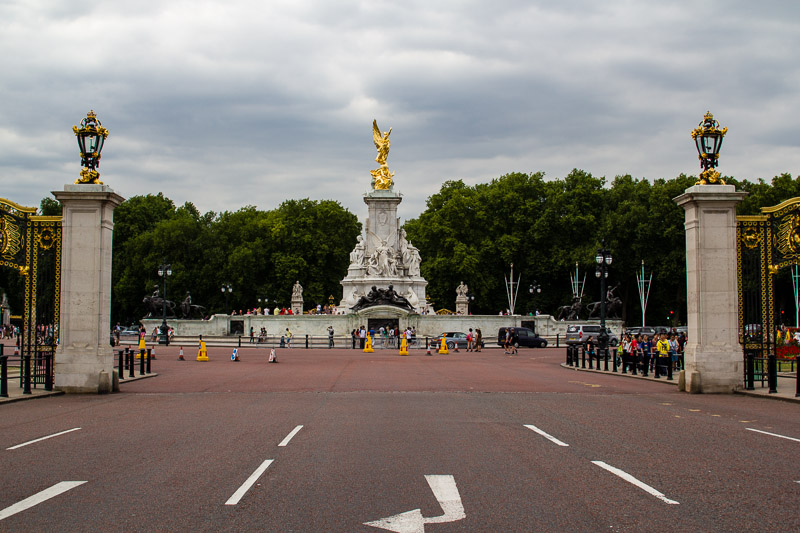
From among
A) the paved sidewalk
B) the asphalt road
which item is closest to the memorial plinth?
the paved sidewalk

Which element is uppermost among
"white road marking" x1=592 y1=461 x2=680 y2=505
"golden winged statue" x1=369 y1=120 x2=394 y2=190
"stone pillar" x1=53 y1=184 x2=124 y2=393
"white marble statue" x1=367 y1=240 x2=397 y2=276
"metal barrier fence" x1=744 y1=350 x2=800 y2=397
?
"golden winged statue" x1=369 y1=120 x2=394 y2=190

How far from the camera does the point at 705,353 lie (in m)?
19.6

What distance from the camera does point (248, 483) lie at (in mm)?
8297

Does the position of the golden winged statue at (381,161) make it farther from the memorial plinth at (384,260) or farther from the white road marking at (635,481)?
the white road marking at (635,481)

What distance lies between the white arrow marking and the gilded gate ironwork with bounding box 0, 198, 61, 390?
14584 mm

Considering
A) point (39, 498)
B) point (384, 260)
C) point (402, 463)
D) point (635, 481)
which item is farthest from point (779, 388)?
point (384, 260)

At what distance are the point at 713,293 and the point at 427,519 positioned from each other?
15.4m

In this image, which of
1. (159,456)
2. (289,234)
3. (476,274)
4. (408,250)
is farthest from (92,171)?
(289,234)

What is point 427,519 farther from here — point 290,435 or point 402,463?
point 290,435

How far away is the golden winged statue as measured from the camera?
76.5m

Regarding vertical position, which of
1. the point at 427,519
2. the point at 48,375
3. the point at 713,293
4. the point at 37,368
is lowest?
the point at 427,519

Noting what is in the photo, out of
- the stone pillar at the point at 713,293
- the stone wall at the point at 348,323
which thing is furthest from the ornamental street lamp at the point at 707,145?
the stone wall at the point at 348,323

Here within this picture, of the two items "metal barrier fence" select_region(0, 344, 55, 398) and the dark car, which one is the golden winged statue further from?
"metal barrier fence" select_region(0, 344, 55, 398)

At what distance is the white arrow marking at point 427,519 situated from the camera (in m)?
6.53
